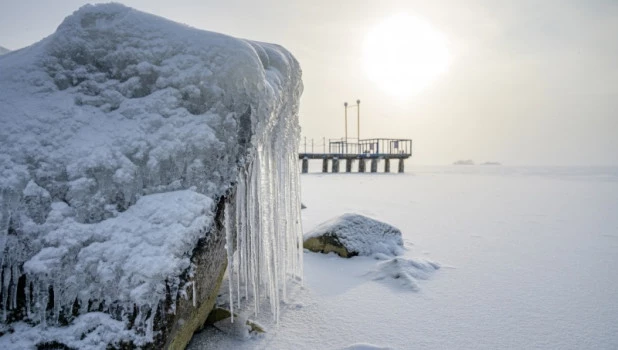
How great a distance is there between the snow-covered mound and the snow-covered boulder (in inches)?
16.1

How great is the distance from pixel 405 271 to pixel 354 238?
2.82 feet

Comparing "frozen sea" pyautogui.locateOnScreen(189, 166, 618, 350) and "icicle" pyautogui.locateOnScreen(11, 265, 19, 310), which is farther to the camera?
"frozen sea" pyautogui.locateOnScreen(189, 166, 618, 350)

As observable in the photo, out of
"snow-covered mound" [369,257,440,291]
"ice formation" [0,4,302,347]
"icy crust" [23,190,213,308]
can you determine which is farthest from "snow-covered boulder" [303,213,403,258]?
"icy crust" [23,190,213,308]

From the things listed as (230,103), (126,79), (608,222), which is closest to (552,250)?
(608,222)

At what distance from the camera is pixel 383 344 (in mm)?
2201

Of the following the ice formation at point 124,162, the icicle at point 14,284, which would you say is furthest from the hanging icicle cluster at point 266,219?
the icicle at point 14,284

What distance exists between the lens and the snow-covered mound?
325 centimetres

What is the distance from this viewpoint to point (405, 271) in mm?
3422

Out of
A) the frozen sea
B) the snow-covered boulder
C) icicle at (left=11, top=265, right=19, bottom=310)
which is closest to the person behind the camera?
icicle at (left=11, top=265, right=19, bottom=310)

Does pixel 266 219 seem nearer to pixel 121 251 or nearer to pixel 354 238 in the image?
pixel 121 251

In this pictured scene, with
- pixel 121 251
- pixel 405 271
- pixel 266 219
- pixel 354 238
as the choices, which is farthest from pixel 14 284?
pixel 354 238

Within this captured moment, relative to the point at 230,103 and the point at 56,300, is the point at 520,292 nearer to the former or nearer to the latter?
the point at 230,103

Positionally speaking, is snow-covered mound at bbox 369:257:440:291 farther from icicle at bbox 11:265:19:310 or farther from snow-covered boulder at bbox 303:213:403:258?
icicle at bbox 11:265:19:310

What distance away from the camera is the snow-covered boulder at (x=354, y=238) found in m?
4.08
